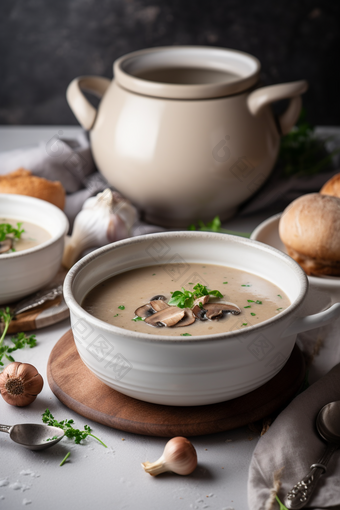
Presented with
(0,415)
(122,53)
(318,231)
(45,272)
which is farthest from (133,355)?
(122,53)

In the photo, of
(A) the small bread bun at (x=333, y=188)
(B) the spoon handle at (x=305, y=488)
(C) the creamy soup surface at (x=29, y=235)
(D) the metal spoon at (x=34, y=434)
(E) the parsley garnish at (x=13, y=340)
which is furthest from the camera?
(A) the small bread bun at (x=333, y=188)

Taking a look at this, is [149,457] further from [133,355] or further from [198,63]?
[198,63]

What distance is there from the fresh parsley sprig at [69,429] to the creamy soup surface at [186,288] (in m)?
0.22

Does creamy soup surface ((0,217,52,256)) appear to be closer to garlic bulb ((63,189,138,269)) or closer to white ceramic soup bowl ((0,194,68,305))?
white ceramic soup bowl ((0,194,68,305))

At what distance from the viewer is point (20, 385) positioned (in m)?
1.25

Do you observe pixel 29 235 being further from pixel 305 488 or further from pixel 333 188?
pixel 305 488

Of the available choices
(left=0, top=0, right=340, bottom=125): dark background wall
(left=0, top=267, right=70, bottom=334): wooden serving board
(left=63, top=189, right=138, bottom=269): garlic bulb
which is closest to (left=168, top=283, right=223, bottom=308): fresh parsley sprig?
(left=0, top=267, right=70, bottom=334): wooden serving board

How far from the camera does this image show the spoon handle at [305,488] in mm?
996

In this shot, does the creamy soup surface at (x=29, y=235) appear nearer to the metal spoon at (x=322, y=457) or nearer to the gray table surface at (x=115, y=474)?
the gray table surface at (x=115, y=474)

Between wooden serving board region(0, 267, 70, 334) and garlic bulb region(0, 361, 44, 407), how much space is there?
10.7 inches

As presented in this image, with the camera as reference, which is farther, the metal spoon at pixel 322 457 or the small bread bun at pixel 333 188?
the small bread bun at pixel 333 188

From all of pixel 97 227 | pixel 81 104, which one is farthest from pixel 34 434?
pixel 81 104

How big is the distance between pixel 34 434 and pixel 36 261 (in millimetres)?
518

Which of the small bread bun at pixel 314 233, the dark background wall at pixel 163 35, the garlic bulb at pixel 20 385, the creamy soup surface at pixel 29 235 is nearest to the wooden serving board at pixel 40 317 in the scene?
the creamy soup surface at pixel 29 235
